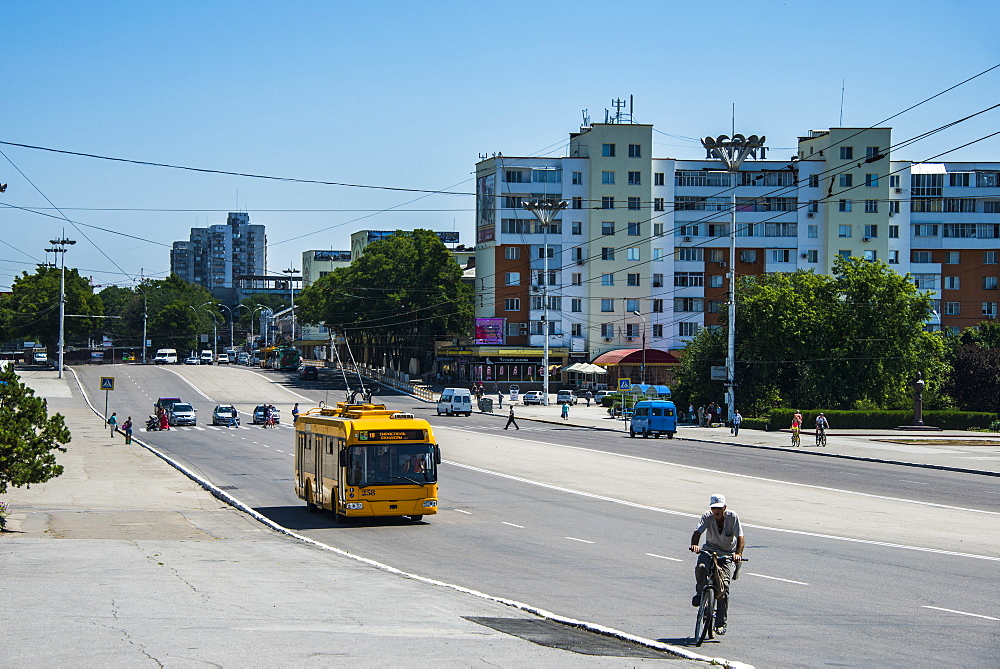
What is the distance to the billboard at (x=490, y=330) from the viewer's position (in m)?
111

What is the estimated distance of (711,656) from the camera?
1100 centimetres

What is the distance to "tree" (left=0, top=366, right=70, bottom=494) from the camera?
2233 centimetres

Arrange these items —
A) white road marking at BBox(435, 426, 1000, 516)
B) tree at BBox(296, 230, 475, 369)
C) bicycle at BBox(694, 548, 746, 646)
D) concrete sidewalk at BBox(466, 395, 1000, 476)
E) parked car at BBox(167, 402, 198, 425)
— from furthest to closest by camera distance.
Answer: tree at BBox(296, 230, 475, 369) < parked car at BBox(167, 402, 198, 425) < concrete sidewalk at BBox(466, 395, 1000, 476) < white road marking at BBox(435, 426, 1000, 516) < bicycle at BBox(694, 548, 746, 646)

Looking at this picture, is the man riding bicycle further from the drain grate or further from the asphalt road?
the drain grate

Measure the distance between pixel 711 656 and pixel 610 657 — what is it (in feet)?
3.88

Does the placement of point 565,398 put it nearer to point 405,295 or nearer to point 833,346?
point 833,346

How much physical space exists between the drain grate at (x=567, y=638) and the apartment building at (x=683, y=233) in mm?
97148

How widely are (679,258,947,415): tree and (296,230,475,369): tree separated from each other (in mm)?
46582

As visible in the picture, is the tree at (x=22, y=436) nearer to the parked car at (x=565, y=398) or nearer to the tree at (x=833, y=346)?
the tree at (x=833, y=346)

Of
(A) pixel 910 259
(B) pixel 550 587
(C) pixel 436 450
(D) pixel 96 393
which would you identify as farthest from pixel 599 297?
(B) pixel 550 587

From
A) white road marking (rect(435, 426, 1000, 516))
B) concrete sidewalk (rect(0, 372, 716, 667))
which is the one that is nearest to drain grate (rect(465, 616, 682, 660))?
concrete sidewalk (rect(0, 372, 716, 667))

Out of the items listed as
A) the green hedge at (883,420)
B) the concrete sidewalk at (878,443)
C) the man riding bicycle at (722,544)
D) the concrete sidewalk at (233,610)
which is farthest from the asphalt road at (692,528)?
the green hedge at (883,420)

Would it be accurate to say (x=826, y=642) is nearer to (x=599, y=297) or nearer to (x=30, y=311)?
(x=599, y=297)

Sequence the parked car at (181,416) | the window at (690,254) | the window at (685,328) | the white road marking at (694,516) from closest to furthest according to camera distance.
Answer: the white road marking at (694,516) < the parked car at (181,416) < the window at (690,254) < the window at (685,328)
